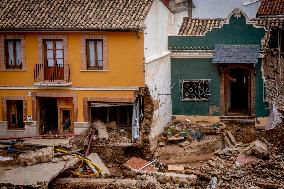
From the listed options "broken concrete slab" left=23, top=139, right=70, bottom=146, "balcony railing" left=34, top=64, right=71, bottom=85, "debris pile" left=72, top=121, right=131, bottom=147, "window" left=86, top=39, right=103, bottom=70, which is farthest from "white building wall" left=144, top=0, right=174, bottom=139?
"broken concrete slab" left=23, top=139, right=70, bottom=146

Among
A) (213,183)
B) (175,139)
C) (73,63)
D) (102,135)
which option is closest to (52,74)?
(73,63)

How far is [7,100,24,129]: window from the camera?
87.6 feet

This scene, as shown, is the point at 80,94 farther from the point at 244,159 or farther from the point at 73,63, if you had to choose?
the point at 244,159

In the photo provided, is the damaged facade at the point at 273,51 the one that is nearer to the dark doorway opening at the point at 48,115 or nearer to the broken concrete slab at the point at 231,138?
the broken concrete slab at the point at 231,138

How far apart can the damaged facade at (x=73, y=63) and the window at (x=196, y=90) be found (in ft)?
18.4

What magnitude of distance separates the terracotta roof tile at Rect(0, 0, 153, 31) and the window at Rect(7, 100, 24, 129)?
4.29 m

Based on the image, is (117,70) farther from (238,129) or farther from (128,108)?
(238,129)

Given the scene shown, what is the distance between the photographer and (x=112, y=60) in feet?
82.8

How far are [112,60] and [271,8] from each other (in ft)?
59.7

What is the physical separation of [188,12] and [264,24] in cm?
696

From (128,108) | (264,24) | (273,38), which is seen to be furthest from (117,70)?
(273,38)

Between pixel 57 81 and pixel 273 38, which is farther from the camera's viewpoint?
pixel 273 38

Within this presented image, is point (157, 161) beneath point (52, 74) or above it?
beneath

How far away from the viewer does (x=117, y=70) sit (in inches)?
994
